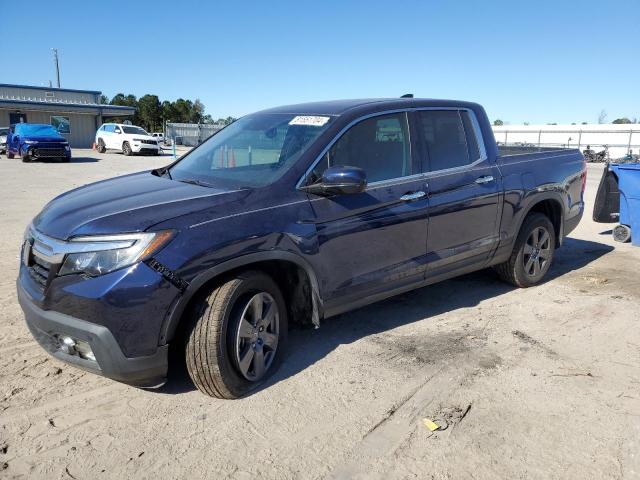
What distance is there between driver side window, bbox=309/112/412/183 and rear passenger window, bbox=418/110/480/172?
242 mm

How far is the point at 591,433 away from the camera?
114 inches

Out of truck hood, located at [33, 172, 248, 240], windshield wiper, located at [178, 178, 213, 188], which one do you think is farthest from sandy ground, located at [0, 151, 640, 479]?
windshield wiper, located at [178, 178, 213, 188]

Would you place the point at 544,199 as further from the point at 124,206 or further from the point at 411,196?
the point at 124,206

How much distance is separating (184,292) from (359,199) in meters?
1.42

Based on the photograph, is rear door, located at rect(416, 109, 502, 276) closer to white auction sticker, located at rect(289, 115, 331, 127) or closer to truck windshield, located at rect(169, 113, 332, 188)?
white auction sticker, located at rect(289, 115, 331, 127)

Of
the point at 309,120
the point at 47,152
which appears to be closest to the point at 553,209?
the point at 309,120

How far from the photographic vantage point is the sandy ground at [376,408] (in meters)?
2.63

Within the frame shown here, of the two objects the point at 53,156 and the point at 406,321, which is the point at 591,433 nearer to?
the point at 406,321

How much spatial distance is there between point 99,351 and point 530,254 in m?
4.23

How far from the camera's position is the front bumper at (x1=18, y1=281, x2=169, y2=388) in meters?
2.76

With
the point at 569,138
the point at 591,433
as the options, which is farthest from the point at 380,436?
the point at 569,138

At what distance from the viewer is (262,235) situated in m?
3.17

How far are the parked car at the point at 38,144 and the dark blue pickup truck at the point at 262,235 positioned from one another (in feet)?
69.9

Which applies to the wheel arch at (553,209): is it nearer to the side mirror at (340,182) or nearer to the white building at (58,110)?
the side mirror at (340,182)
